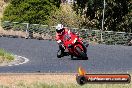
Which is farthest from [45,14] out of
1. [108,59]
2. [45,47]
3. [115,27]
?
[108,59]

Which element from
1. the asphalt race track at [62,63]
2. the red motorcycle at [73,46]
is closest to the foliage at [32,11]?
the asphalt race track at [62,63]

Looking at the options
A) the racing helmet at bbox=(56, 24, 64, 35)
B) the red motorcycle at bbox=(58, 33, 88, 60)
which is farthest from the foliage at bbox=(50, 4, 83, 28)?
the racing helmet at bbox=(56, 24, 64, 35)

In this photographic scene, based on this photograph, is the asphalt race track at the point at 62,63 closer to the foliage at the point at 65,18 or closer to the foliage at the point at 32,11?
the foliage at the point at 65,18

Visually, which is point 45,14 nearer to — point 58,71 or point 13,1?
point 13,1

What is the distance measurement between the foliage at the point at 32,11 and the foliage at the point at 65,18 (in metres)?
0.75

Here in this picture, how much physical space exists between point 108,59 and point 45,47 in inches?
316

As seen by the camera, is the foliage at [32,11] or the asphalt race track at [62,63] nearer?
the asphalt race track at [62,63]

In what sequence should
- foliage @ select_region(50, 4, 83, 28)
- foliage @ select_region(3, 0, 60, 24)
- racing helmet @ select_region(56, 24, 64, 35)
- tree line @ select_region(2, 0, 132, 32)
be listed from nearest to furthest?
racing helmet @ select_region(56, 24, 64, 35)
tree line @ select_region(2, 0, 132, 32)
foliage @ select_region(50, 4, 83, 28)
foliage @ select_region(3, 0, 60, 24)

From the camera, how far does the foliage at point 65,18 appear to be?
157ft

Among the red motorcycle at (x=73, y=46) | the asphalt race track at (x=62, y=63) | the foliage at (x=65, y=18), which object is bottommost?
the asphalt race track at (x=62, y=63)

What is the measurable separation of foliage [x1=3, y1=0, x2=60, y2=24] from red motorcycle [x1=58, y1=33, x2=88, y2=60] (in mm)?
21034

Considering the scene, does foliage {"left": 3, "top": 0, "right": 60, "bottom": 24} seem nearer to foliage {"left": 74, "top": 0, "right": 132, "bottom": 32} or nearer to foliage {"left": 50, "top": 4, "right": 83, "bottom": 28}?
foliage {"left": 50, "top": 4, "right": 83, "bottom": 28}

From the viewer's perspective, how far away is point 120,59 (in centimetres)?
2777

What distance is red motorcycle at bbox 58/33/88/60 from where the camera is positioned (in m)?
27.0
